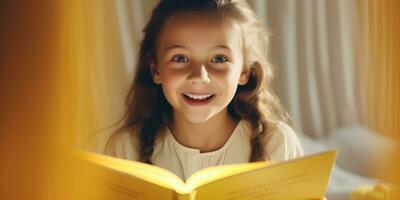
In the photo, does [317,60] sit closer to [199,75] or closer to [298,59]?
[298,59]

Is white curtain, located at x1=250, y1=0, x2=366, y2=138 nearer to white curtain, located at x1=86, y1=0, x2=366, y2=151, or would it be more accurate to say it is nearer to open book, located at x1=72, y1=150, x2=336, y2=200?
white curtain, located at x1=86, y1=0, x2=366, y2=151

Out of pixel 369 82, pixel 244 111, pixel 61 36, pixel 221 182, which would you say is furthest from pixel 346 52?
pixel 61 36

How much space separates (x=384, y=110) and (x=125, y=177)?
41 cm

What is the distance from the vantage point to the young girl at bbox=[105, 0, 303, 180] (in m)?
0.89

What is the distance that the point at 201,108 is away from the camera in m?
0.93

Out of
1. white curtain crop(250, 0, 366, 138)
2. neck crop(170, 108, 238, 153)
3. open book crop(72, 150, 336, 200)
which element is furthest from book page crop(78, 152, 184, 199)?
white curtain crop(250, 0, 366, 138)

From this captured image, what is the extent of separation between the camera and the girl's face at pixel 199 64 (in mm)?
882

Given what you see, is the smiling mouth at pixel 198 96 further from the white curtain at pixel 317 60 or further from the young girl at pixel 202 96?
the white curtain at pixel 317 60

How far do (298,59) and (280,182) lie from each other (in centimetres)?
20

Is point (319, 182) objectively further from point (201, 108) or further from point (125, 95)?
point (125, 95)

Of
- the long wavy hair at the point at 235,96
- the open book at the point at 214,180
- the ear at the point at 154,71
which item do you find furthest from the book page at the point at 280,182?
the ear at the point at 154,71

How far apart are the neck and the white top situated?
0.01 metres

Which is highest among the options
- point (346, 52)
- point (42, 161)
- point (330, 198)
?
point (346, 52)

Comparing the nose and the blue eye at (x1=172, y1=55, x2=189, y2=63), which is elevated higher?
the blue eye at (x1=172, y1=55, x2=189, y2=63)
